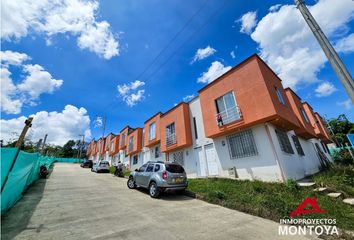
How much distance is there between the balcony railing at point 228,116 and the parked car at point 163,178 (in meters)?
5.03

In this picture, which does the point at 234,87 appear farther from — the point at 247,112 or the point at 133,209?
the point at 133,209

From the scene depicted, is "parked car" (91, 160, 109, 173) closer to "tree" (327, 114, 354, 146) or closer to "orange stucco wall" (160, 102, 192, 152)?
"orange stucco wall" (160, 102, 192, 152)

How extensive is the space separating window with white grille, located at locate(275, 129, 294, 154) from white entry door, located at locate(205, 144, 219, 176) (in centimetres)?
489

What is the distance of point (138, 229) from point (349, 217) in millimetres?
6889

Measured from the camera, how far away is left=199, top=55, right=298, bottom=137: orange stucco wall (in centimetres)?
1007

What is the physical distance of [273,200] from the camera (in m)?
7.01

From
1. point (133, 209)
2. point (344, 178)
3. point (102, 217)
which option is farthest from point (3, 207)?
point (344, 178)

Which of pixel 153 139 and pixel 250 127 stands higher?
pixel 153 139

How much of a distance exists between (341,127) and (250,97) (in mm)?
38775

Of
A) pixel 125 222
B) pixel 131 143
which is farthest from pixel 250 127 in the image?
pixel 131 143

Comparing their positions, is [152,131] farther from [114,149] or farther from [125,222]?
[114,149]

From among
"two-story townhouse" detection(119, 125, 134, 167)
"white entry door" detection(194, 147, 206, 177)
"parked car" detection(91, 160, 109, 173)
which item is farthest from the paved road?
"two-story townhouse" detection(119, 125, 134, 167)

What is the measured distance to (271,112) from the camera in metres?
9.60

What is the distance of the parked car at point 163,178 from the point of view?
29.2 ft
